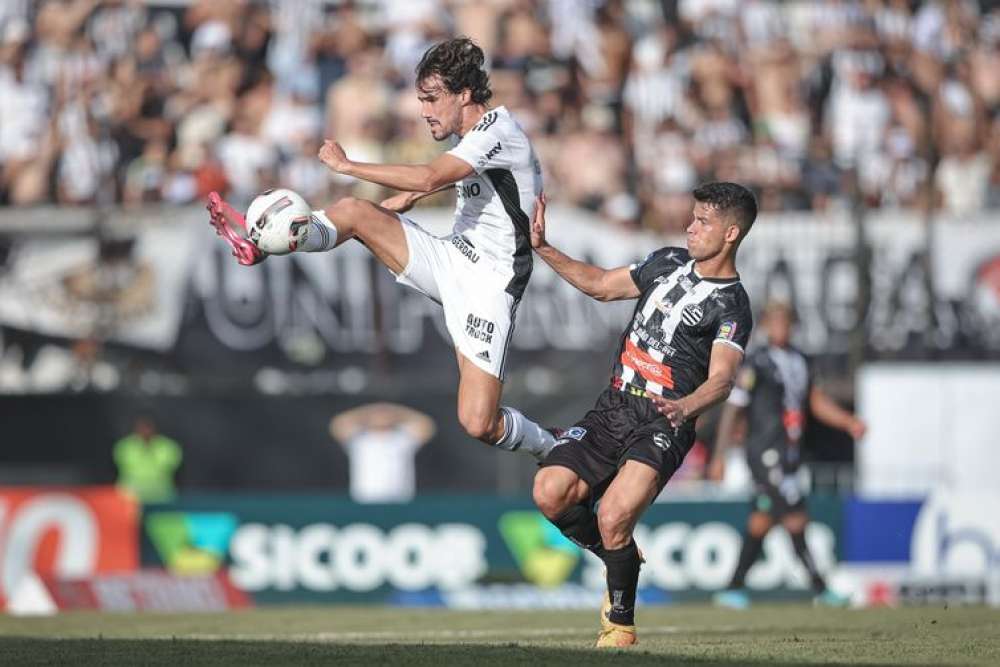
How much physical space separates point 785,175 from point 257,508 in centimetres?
717

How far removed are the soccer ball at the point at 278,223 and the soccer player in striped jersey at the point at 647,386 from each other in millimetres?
1421

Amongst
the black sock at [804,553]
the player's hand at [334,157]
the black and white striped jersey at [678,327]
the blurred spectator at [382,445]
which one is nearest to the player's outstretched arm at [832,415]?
the black sock at [804,553]

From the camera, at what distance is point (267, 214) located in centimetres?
946

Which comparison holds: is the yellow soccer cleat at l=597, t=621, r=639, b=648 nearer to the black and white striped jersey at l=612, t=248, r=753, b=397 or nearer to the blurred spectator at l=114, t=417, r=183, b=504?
the black and white striped jersey at l=612, t=248, r=753, b=397

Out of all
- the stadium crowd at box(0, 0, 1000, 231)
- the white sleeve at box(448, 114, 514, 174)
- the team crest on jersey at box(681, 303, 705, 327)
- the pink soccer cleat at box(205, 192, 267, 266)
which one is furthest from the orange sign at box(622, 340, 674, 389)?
the stadium crowd at box(0, 0, 1000, 231)

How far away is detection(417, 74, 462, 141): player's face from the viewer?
10.1 meters

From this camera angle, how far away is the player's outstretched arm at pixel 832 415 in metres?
14.5

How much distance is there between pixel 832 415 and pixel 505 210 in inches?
222

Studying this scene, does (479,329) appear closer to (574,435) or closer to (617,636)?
(574,435)

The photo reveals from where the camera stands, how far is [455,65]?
1005cm

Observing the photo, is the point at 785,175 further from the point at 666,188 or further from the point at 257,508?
the point at 257,508

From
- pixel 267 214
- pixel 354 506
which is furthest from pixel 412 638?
pixel 354 506

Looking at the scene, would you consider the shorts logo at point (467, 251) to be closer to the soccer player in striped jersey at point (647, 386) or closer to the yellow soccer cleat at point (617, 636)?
the soccer player in striped jersey at point (647, 386)

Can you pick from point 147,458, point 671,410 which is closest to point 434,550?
point 147,458
